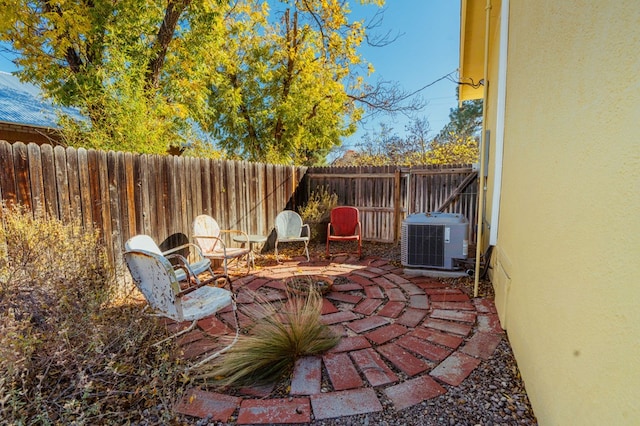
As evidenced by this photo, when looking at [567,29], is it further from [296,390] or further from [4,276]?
[4,276]

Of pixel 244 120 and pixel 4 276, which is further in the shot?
pixel 244 120

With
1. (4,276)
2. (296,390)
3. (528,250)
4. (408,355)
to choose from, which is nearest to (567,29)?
(528,250)

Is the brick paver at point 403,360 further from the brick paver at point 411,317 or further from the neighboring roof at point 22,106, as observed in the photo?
the neighboring roof at point 22,106

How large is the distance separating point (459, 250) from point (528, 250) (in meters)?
2.03

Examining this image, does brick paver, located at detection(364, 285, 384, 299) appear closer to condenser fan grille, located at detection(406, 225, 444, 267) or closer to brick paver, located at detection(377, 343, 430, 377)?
condenser fan grille, located at detection(406, 225, 444, 267)

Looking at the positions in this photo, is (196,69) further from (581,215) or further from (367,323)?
(581,215)

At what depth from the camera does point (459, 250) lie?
3.90 meters

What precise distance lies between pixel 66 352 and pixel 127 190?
7.31 ft

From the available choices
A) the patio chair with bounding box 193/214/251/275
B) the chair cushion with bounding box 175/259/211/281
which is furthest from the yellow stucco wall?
the patio chair with bounding box 193/214/251/275

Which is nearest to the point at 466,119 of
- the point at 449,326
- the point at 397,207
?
the point at 397,207

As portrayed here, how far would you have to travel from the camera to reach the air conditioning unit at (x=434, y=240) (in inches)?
153

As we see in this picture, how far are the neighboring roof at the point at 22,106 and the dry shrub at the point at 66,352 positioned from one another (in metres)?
6.88

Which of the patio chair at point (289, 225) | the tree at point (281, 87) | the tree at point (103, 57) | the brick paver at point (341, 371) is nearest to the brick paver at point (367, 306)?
the brick paver at point (341, 371)

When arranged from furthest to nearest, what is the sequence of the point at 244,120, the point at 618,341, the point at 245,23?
the point at 244,120 → the point at 245,23 → the point at 618,341
